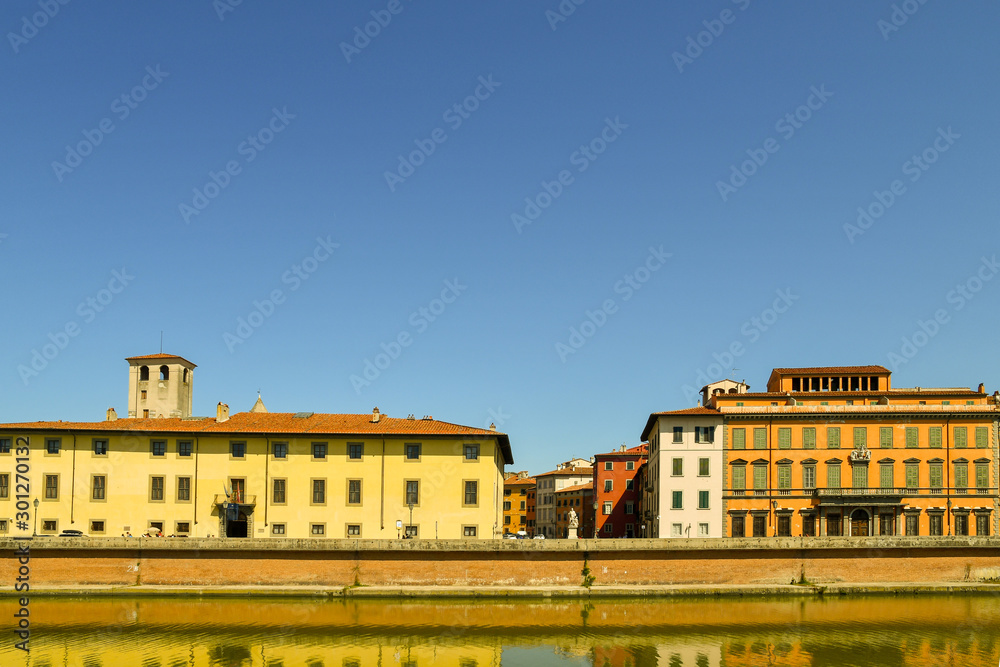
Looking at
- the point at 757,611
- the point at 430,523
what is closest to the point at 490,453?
the point at 430,523

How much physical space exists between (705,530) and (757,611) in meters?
17.6

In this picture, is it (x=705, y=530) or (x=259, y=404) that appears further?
(x=259, y=404)

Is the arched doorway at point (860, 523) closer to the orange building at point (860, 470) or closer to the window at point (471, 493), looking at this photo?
the orange building at point (860, 470)

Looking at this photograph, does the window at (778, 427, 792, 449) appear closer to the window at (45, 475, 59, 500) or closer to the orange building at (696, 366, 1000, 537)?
the orange building at (696, 366, 1000, 537)

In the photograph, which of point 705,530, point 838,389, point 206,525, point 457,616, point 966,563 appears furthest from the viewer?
point 838,389

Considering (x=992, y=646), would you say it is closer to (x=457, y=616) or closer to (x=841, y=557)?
(x=841, y=557)

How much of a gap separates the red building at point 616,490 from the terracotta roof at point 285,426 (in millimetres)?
27800

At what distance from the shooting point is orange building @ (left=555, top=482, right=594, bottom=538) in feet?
324

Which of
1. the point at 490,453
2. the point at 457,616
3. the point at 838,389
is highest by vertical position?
the point at 838,389

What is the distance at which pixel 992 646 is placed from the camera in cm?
3512

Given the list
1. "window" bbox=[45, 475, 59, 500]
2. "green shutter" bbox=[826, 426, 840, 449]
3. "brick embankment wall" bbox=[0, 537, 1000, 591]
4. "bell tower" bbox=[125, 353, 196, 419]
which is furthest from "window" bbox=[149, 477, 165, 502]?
"green shutter" bbox=[826, 426, 840, 449]

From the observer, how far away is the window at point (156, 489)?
175ft

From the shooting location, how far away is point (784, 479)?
2376 inches

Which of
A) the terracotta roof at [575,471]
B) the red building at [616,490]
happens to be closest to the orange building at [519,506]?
the terracotta roof at [575,471]
